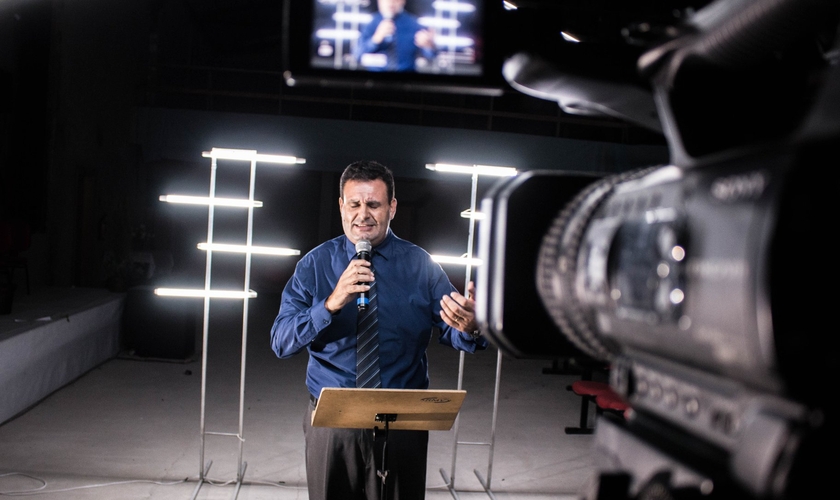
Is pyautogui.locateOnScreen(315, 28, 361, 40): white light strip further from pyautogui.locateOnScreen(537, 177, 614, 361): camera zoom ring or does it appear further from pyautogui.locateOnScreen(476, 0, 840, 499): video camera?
pyautogui.locateOnScreen(537, 177, 614, 361): camera zoom ring

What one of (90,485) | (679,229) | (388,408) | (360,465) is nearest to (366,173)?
(388,408)

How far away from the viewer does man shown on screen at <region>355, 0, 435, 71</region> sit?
2.54ft

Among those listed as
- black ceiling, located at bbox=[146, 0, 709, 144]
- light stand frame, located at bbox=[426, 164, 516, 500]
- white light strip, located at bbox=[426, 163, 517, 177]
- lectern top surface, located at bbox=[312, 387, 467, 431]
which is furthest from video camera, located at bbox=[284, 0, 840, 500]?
black ceiling, located at bbox=[146, 0, 709, 144]

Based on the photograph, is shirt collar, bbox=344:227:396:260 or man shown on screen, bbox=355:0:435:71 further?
shirt collar, bbox=344:227:396:260

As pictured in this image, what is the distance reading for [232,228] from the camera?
36.9 ft

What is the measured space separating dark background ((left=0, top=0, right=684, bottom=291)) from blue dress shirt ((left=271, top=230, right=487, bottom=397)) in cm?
440

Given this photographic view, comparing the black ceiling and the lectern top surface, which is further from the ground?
the black ceiling

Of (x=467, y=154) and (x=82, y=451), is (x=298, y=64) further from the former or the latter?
(x=467, y=154)

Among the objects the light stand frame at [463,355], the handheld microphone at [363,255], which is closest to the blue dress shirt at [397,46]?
the handheld microphone at [363,255]

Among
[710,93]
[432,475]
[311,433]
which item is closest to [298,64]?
[710,93]

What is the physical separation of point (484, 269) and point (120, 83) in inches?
388

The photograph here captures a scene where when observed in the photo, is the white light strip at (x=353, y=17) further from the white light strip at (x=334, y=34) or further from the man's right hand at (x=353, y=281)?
the man's right hand at (x=353, y=281)

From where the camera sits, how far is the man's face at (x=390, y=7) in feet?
2.69

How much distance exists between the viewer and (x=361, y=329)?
1.95m
